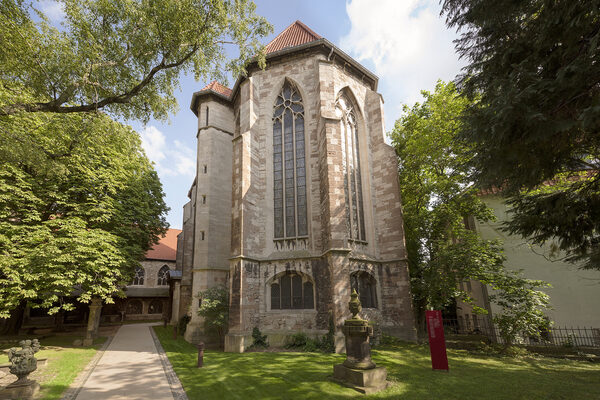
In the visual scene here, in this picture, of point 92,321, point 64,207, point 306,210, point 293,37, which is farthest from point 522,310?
point 64,207

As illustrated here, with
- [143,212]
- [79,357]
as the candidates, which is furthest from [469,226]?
[79,357]

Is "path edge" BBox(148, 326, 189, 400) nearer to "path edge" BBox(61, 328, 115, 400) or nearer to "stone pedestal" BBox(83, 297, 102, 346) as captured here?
"path edge" BBox(61, 328, 115, 400)

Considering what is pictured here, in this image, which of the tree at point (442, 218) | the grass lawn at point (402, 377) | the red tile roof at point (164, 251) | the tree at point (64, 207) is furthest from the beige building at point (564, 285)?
the red tile roof at point (164, 251)

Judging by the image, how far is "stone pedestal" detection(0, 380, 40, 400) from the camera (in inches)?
282

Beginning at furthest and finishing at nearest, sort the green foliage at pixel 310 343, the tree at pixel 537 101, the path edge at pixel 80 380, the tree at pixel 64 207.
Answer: the green foliage at pixel 310 343 → the tree at pixel 64 207 → the path edge at pixel 80 380 → the tree at pixel 537 101

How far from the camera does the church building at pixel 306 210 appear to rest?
13.4 meters

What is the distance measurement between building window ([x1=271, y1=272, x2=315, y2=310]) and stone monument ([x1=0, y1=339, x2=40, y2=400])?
28.2ft

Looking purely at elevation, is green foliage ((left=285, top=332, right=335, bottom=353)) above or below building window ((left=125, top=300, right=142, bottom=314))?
below

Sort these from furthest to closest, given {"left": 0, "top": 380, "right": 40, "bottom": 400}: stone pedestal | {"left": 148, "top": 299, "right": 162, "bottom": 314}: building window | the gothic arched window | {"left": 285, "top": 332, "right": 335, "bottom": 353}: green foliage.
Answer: {"left": 148, "top": 299, "right": 162, "bottom": 314}: building window
the gothic arched window
{"left": 285, "top": 332, "right": 335, "bottom": 353}: green foliage
{"left": 0, "top": 380, "right": 40, "bottom": 400}: stone pedestal

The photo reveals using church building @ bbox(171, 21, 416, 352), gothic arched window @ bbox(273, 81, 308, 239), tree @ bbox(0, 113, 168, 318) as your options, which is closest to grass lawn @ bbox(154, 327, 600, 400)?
church building @ bbox(171, 21, 416, 352)

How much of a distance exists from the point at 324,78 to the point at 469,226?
13293mm

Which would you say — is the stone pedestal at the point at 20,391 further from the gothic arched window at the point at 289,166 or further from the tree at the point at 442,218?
the tree at the point at 442,218

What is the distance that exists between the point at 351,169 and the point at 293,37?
373 inches

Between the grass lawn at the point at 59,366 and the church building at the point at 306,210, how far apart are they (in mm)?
5100
